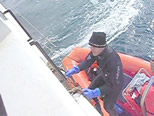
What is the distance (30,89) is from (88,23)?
23.0 feet

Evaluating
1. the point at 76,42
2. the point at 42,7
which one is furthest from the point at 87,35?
the point at 42,7

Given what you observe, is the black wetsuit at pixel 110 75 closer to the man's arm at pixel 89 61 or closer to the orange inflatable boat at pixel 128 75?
the orange inflatable boat at pixel 128 75

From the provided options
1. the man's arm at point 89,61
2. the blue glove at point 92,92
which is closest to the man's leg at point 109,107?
the blue glove at point 92,92

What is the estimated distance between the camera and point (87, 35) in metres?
7.79

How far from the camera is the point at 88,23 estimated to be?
8.39m

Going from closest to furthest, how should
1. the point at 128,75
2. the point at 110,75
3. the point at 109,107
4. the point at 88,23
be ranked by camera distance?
the point at 110,75
the point at 109,107
the point at 128,75
the point at 88,23

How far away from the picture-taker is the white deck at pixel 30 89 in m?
1.40

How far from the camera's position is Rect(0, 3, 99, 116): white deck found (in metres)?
1.40

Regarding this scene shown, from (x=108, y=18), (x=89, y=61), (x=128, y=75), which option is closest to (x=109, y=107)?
(x=89, y=61)

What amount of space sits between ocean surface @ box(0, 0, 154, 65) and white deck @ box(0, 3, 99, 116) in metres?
4.55

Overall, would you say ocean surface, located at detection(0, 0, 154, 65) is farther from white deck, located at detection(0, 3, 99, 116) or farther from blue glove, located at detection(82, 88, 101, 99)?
white deck, located at detection(0, 3, 99, 116)

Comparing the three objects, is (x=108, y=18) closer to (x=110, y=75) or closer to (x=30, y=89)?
(x=110, y=75)

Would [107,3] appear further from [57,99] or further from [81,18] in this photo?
[57,99]

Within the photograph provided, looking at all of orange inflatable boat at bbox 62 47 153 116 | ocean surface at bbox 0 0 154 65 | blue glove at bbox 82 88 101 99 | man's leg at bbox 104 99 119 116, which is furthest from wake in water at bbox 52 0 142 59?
blue glove at bbox 82 88 101 99
